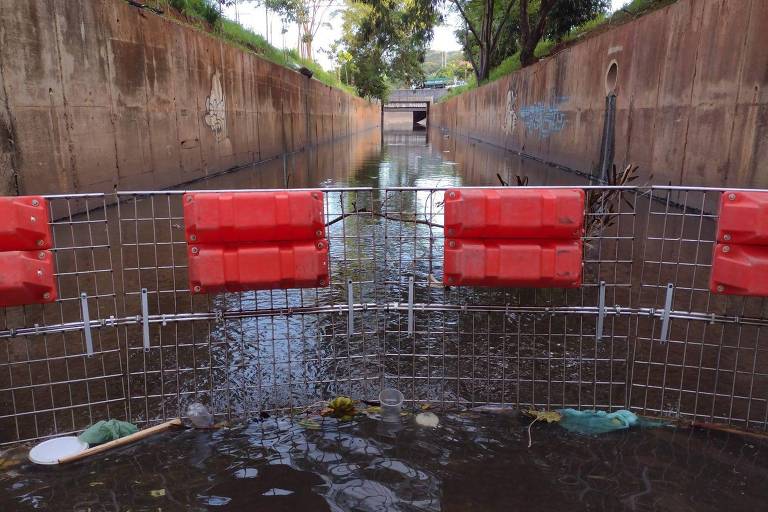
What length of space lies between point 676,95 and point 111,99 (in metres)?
11.2

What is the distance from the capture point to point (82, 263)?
22.2 feet

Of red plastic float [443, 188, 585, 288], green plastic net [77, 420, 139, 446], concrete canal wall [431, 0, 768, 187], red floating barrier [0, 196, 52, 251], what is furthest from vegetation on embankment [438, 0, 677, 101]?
green plastic net [77, 420, 139, 446]

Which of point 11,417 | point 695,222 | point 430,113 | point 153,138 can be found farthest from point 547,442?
point 430,113

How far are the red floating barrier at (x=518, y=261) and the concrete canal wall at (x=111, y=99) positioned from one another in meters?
7.46

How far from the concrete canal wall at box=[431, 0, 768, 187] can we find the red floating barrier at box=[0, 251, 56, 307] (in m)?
9.20

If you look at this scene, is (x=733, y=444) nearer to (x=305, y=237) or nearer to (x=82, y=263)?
(x=305, y=237)

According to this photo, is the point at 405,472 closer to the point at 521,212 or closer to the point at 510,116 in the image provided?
the point at 521,212

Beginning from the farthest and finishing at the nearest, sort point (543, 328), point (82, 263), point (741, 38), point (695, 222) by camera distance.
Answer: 1. point (695, 222)
2. point (741, 38)
3. point (82, 263)
4. point (543, 328)

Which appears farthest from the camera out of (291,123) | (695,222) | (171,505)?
(291,123)

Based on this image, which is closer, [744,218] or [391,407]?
[744,218]

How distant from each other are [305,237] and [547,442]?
1.82 metres

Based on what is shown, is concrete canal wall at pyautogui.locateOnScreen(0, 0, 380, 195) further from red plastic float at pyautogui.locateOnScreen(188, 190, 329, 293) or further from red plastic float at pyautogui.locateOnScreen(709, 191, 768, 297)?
red plastic float at pyautogui.locateOnScreen(709, 191, 768, 297)

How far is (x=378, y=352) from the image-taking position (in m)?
4.25

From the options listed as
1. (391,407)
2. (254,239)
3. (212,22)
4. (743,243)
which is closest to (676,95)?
(743,243)
